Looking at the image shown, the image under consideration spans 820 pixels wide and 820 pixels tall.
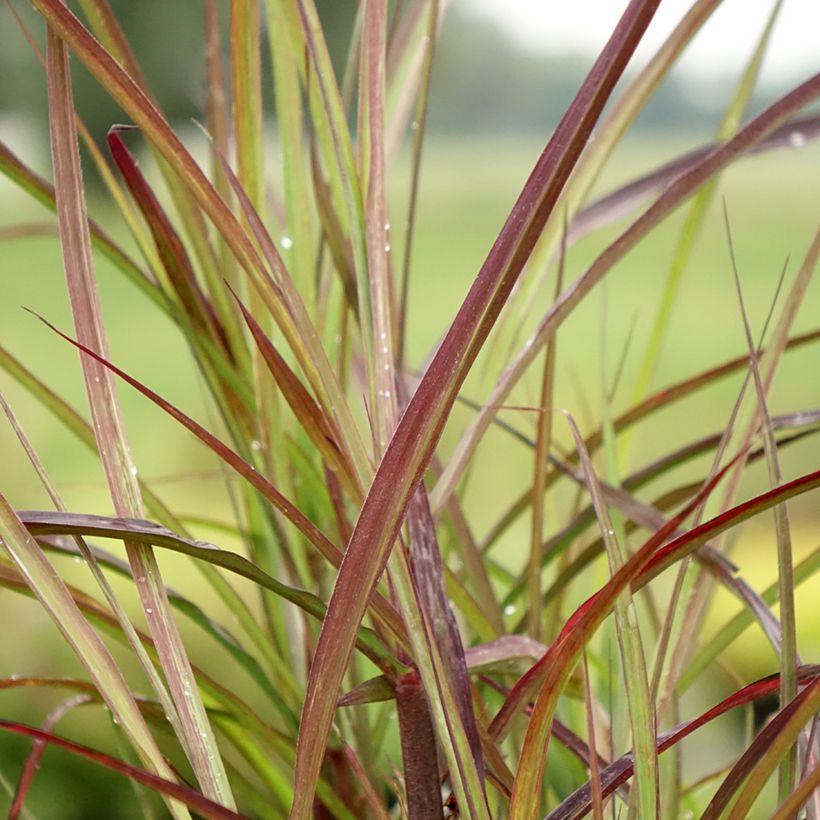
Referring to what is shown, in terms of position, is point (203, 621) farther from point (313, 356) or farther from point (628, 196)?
point (628, 196)

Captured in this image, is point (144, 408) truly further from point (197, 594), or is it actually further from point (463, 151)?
point (463, 151)

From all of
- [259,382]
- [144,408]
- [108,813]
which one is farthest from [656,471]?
[144,408]

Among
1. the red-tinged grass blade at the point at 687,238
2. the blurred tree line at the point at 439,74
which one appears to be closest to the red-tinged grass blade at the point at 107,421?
Answer: the red-tinged grass blade at the point at 687,238

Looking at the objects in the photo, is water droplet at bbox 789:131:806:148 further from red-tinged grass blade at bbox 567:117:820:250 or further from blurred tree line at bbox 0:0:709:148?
blurred tree line at bbox 0:0:709:148

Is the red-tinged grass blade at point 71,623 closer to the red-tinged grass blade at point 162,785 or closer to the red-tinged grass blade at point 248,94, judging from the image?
the red-tinged grass blade at point 162,785

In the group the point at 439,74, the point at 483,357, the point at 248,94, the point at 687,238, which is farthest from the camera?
the point at 439,74

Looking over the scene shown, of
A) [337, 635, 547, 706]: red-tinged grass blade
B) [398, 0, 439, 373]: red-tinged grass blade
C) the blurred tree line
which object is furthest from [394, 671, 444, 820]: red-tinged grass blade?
the blurred tree line

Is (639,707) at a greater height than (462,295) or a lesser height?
lesser

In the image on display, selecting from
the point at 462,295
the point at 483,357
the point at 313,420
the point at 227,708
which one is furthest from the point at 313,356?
the point at 462,295
